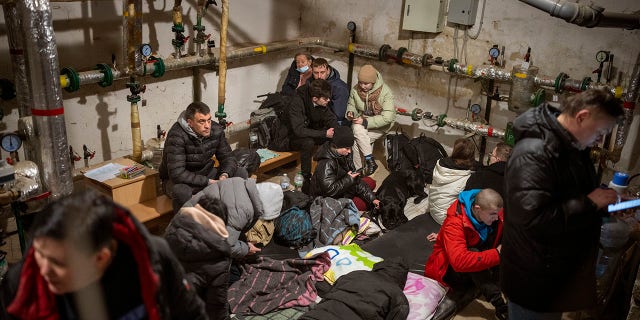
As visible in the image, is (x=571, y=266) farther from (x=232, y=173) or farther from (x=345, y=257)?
(x=232, y=173)

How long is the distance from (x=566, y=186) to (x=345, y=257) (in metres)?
1.88

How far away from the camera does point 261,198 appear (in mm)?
3973

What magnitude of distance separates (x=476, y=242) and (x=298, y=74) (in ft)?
10.5

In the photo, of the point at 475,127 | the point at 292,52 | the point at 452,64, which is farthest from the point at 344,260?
the point at 292,52

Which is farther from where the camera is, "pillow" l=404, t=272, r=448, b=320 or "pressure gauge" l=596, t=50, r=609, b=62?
"pressure gauge" l=596, t=50, r=609, b=62

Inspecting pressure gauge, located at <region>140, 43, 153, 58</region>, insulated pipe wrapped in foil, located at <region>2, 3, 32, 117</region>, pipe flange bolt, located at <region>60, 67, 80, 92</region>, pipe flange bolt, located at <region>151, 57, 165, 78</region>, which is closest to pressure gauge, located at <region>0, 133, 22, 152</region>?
insulated pipe wrapped in foil, located at <region>2, 3, 32, 117</region>

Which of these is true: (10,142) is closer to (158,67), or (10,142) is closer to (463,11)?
(158,67)

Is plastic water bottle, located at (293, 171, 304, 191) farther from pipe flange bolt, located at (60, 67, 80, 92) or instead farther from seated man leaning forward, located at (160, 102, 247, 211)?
pipe flange bolt, located at (60, 67, 80, 92)

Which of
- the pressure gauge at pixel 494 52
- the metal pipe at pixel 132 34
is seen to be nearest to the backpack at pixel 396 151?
the pressure gauge at pixel 494 52

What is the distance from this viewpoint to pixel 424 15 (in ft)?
19.0

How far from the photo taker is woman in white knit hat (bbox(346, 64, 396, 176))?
5691 mm

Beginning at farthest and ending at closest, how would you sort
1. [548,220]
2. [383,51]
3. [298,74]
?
[298,74]
[383,51]
[548,220]

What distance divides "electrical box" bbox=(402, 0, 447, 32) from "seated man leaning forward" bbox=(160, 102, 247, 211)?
2470 mm

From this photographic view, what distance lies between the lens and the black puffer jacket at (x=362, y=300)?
3.19 metres
